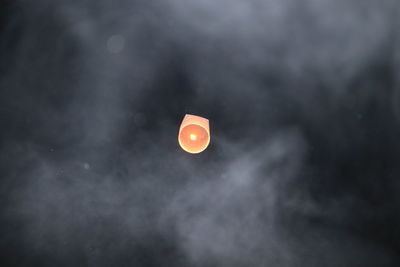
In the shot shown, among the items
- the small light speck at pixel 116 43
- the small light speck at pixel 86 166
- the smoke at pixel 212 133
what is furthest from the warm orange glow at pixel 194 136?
the small light speck at pixel 86 166

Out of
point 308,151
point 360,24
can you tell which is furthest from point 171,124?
point 360,24

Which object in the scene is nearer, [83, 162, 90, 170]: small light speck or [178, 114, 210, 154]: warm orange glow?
[178, 114, 210, 154]: warm orange glow

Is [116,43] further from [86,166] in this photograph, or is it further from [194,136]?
[194,136]

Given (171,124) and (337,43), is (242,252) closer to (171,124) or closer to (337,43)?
(171,124)

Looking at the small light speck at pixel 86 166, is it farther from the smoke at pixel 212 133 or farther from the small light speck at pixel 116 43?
Answer: the small light speck at pixel 116 43

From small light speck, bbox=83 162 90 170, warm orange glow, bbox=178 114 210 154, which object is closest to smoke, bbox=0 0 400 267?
small light speck, bbox=83 162 90 170

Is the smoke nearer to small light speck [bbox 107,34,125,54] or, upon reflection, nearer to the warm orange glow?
small light speck [bbox 107,34,125,54]
